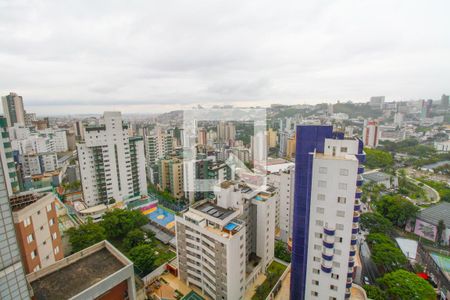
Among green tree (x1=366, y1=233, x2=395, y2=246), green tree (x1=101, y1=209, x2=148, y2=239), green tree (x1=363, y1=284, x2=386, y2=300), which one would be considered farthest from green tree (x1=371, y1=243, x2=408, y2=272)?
green tree (x1=101, y1=209, x2=148, y2=239)

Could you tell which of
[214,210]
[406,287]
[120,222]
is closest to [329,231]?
Result: [214,210]

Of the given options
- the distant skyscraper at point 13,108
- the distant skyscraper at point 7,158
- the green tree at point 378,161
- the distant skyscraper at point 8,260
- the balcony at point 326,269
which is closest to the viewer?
the distant skyscraper at point 8,260

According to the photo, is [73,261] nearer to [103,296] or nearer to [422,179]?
[103,296]

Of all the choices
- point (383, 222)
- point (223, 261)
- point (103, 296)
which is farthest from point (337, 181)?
point (383, 222)

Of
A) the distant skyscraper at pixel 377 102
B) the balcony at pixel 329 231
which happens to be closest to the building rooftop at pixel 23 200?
the balcony at pixel 329 231

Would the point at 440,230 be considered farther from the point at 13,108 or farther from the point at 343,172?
the point at 13,108

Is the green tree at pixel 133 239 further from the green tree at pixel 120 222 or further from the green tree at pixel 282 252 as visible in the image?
the green tree at pixel 282 252
